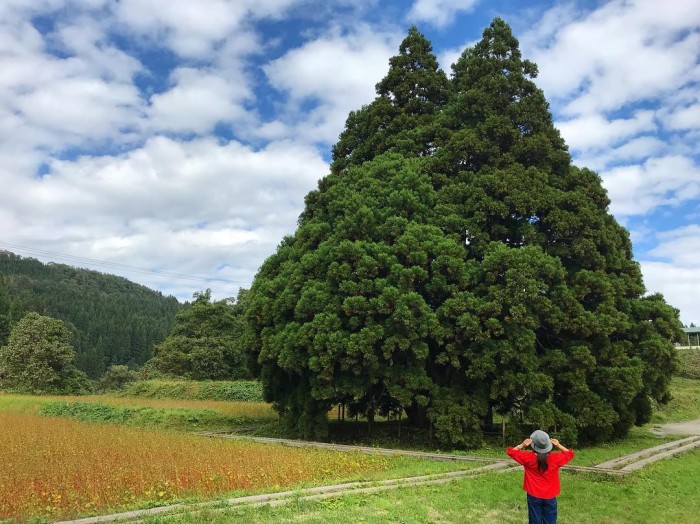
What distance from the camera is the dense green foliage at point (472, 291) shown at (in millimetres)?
13922

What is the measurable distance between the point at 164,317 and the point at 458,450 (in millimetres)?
109897

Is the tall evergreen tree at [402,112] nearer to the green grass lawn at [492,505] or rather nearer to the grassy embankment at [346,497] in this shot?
the grassy embankment at [346,497]

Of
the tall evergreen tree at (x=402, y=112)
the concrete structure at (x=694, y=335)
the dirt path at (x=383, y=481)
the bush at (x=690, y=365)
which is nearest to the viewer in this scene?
the dirt path at (x=383, y=481)

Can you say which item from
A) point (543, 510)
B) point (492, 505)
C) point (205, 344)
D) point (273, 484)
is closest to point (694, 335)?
point (205, 344)

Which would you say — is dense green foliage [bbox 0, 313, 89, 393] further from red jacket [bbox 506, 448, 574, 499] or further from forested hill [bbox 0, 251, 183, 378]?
red jacket [bbox 506, 448, 574, 499]

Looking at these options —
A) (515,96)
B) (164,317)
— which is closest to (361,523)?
(515,96)

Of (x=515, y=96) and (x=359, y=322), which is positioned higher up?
(x=515, y=96)

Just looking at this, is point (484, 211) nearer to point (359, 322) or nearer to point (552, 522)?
point (359, 322)

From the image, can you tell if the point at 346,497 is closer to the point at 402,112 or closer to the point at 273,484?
the point at 273,484

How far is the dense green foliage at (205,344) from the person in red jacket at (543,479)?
35609mm

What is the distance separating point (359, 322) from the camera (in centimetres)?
1411

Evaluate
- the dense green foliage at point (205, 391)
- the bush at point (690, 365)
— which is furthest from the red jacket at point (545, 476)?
the bush at point (690, 365)

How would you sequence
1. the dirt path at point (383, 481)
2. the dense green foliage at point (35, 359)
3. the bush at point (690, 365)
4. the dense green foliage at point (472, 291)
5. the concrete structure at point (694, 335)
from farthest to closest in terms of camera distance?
the concrete structure at point (694, 335)
the bush at point (690, 365)
the dense green foliage at point (35, 359)
the dense green foliage at point (472, 291)
the dirt path at point (383, 481)

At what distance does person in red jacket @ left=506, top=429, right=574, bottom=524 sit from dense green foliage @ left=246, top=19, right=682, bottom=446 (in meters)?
7.88
